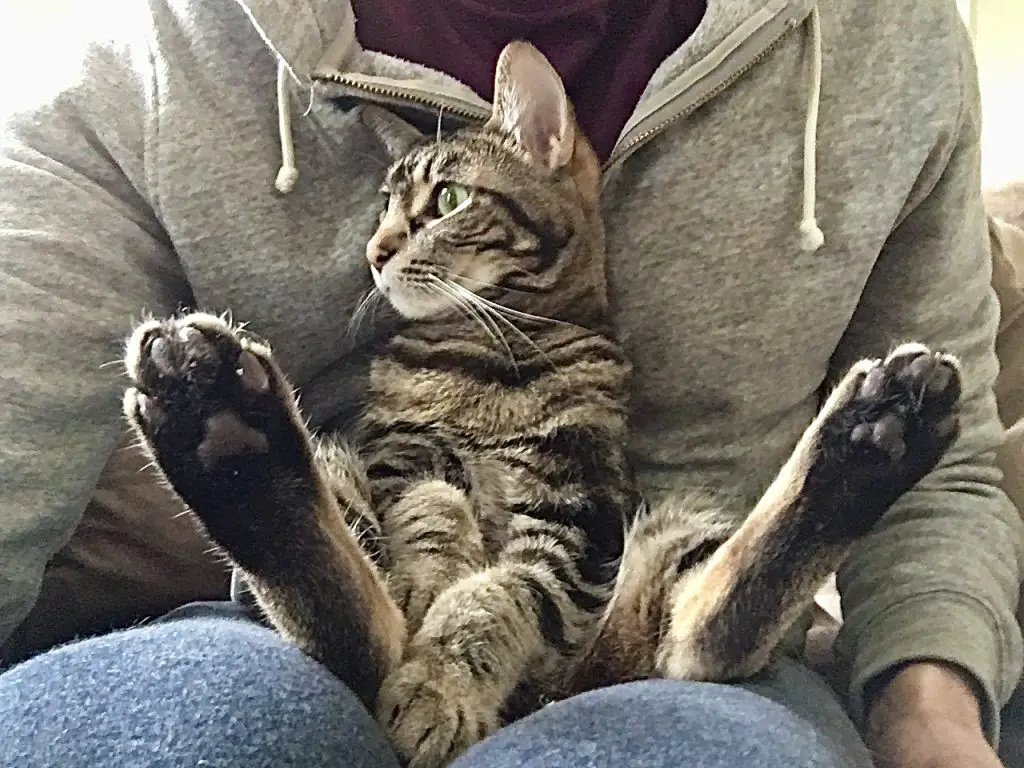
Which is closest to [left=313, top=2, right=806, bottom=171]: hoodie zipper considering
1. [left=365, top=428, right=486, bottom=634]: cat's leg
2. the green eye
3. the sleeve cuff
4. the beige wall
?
the green eye

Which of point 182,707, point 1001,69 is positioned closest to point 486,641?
point 182,707

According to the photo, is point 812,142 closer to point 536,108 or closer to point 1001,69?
point 536,108

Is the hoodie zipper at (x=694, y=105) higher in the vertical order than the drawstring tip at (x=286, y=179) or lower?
lower

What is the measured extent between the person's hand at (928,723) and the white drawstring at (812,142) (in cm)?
39

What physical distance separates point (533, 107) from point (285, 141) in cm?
24

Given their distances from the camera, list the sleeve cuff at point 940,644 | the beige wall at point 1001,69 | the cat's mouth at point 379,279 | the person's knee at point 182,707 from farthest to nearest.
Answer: the beige wall at point 1001,69
the cat's mouth at point 379,279
the sleeve cuff at point 940,644
the person's knee at point 182,707

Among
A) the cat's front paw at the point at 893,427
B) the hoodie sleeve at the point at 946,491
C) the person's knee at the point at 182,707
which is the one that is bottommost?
the hoodie sleeve at the point at 946,491

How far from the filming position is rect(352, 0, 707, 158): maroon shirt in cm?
106

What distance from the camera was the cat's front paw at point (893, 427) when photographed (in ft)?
2.53

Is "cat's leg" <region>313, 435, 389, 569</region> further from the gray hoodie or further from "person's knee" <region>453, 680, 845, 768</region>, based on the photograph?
"person's knee" <region>453, 680, 845, 768</region>

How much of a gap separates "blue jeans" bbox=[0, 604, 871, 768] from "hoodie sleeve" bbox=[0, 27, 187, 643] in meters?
0.23

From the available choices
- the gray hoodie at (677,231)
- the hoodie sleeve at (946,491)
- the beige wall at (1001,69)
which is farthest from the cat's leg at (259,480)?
the beige wall at (1001,69)

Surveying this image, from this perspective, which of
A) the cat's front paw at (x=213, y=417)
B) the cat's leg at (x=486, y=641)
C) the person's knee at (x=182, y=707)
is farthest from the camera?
the cat's leg at (x=486, y=641)

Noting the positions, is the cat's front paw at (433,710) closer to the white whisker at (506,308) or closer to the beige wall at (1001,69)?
the white whisker at (506,308)
